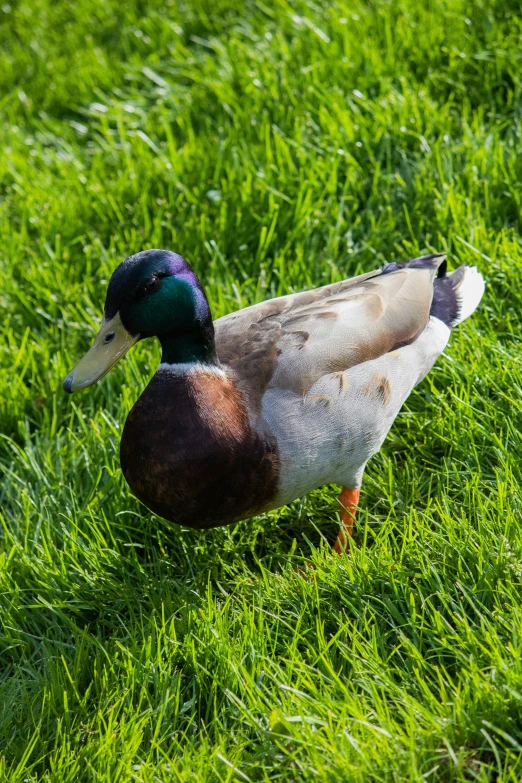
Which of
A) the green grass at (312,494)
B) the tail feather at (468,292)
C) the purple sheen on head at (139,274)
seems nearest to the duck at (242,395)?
the purple sheen on head at (139,274)

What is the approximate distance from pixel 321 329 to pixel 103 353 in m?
0.70

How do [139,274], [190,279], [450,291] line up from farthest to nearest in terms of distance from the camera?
[450,291] < [190,279] < [139,274]

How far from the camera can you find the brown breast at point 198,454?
2.72 metres

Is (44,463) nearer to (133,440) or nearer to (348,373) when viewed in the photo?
(133,440)

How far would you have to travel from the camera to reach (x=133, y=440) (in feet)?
9.20

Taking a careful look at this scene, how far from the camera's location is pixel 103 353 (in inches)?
110

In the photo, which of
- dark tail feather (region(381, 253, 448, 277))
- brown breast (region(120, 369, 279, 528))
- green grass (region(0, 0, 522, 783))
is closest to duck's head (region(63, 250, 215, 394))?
brown breast (region(120, 369, 279, 528))

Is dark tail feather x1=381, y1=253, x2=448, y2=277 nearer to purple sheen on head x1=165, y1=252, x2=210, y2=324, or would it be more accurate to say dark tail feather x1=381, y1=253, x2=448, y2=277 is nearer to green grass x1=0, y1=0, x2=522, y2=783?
green grass x1=0, y1=0, x2=522, y2=783

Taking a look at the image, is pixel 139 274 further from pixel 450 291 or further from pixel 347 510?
pixel 450 291

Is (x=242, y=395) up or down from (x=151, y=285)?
down

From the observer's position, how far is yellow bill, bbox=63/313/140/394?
276 centimetres

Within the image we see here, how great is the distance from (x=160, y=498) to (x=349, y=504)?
68 cm

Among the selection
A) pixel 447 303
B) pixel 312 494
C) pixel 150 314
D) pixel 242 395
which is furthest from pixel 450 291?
pixel 150 314

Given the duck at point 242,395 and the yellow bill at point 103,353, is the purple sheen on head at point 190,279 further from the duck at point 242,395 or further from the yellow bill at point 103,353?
the yellow bill at point 103,353
